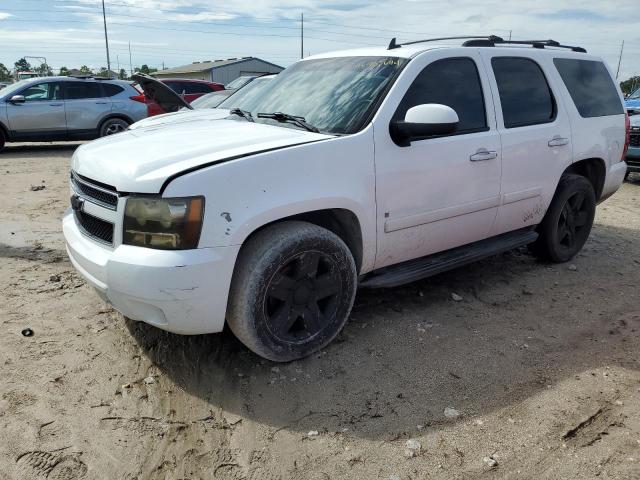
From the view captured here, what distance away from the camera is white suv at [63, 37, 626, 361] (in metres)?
2.68

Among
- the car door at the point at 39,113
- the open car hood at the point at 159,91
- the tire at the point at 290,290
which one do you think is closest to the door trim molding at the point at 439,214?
the tire at the point at 290,290

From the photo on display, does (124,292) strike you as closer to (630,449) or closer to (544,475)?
(544,475)

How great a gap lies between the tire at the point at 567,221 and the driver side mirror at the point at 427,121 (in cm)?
199

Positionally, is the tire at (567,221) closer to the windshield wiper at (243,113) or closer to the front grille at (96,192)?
the windshield wiper at (243,113)

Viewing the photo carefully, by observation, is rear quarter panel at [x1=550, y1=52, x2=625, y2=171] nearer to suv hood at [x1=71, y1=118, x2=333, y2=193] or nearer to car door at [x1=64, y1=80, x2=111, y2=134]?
suv hood at [x1=71, y1=118, x2=333, y2=193]

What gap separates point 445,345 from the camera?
3514 millimetres

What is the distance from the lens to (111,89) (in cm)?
1262

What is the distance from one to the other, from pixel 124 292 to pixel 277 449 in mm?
1095

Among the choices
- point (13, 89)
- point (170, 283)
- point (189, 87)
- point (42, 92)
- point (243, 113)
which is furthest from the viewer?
point (189, 87)

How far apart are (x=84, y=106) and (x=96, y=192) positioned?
10540 mm

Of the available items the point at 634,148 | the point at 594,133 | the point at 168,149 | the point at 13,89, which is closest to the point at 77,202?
the point at 168,149

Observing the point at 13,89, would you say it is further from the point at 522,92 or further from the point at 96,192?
the point at 522,92

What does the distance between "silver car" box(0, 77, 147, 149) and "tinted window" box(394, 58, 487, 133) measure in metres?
10.5

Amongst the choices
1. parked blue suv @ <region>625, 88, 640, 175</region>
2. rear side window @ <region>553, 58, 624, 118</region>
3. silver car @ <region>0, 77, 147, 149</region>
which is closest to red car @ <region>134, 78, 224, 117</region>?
silver car @ <region>0, 77, 147, 149</region>
